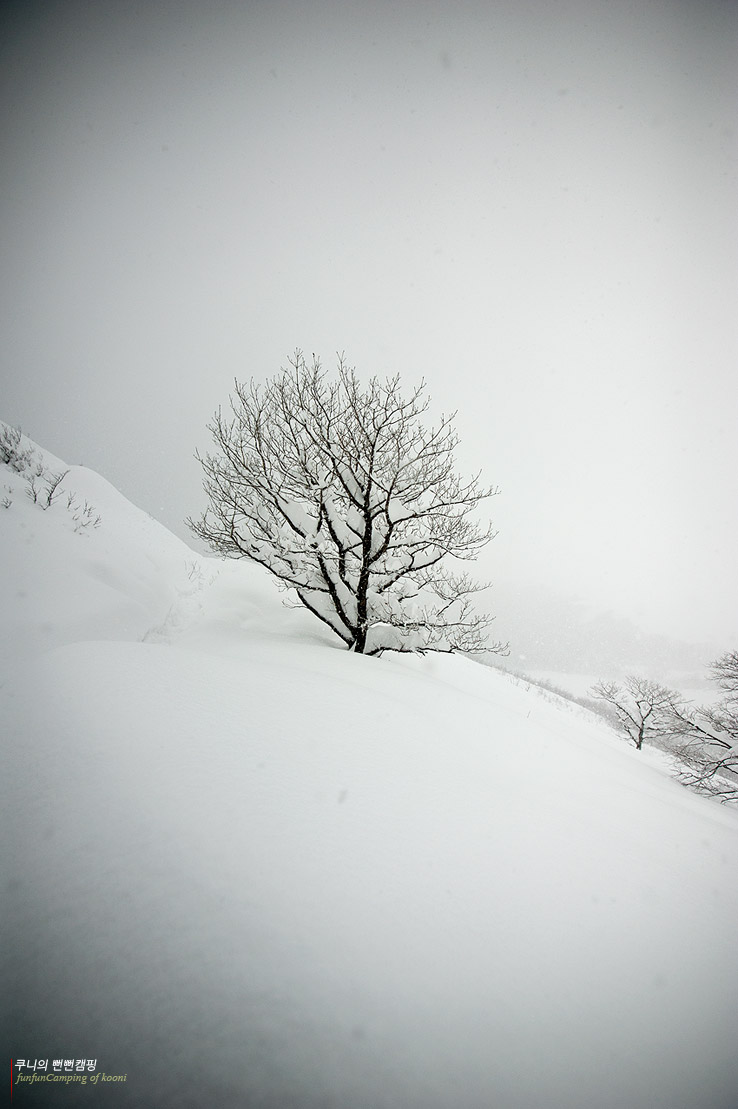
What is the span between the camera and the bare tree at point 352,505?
22.0 feet

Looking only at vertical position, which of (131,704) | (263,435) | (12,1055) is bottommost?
(12,1055)

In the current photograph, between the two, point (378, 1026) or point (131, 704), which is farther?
point (131, 704)

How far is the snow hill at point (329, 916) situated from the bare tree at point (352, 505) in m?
3.40

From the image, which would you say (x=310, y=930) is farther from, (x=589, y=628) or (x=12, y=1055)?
(x=589, y=628)

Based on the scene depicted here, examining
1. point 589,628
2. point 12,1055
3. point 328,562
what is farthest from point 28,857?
point 589,628

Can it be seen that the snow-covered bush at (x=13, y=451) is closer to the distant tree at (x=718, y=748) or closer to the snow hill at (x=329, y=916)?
the snow hill at (x=329, y=916)

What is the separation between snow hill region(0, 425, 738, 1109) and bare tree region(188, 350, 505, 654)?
340 centimetres

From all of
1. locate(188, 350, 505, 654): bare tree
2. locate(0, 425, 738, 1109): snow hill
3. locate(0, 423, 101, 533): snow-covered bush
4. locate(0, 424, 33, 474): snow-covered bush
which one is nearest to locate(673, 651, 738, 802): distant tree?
locate(188, 350, 505, 654): bare tree

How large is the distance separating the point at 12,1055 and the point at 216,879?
67 centimetres

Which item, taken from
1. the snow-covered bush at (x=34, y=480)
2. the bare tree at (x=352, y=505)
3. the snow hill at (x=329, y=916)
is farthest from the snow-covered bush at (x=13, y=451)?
the snow hill at (x=329, y=916)

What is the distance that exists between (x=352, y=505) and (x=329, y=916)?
594cm

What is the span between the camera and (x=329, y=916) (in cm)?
159

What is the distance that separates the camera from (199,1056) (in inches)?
48.0

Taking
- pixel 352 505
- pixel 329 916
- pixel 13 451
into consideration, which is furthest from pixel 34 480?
pixel 329 916
